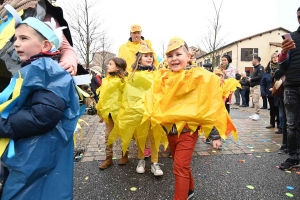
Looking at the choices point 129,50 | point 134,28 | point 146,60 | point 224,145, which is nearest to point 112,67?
point 146,60

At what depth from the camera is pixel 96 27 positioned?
16.2 m

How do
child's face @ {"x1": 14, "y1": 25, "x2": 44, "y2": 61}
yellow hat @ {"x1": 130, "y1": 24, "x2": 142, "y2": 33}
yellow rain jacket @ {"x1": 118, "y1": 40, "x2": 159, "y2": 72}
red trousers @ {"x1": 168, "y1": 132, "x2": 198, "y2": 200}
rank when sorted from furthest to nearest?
yellow rain jacket @ {"x1": 118, "y1": 40, "x2": 159, "y2": 72}
yellow hat @ {"x1": 130, "y1": 24, "x2": 142, "y2": 33}
red trousers @ {"x1": 168, "y1": 132, "x2": 198, "y2": 200}
child's face @ {"x1": 14, "y1": 25, "x2": 44, "y2": 61}

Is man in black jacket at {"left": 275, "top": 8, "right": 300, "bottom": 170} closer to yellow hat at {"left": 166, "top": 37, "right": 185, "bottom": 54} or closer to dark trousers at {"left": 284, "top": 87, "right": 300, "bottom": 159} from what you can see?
dark trousers at {"left": 284, "top": 87, "right": 300, "bottom": 159}

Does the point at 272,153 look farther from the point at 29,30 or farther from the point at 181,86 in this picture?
the point at 29,30

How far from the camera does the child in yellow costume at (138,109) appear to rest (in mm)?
3127

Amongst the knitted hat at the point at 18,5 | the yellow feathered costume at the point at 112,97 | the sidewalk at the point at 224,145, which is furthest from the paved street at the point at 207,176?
the knitted hat at the point at 18,5

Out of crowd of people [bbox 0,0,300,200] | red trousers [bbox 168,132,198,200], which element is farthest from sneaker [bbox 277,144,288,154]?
red trousers [bbox 168,132,198,200]

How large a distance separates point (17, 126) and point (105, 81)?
2.32m

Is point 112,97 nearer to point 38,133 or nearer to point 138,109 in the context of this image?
point 138,109

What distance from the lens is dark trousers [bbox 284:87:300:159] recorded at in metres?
3.36

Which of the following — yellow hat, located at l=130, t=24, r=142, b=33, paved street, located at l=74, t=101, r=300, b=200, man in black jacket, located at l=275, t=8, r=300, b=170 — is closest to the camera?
paved street, located at l=74, t=101, r=300, b=200

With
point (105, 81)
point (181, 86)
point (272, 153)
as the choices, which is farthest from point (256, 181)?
point (105, 81)

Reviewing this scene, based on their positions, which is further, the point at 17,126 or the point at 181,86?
the point at 181,86

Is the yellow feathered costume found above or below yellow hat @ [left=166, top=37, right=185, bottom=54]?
below
